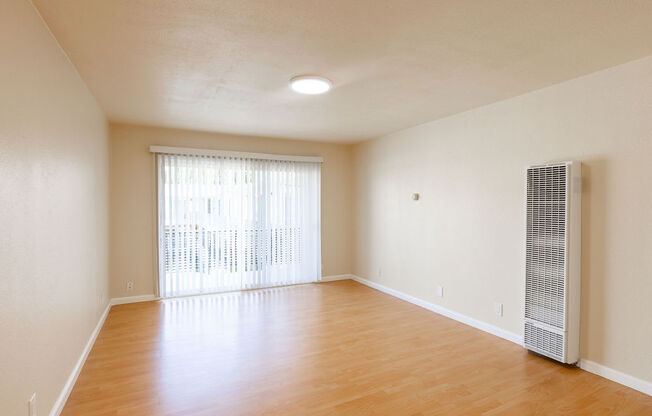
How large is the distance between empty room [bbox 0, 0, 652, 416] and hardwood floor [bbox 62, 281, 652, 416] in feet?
0.08

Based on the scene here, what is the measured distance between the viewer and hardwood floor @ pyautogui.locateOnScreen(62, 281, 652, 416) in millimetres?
2344

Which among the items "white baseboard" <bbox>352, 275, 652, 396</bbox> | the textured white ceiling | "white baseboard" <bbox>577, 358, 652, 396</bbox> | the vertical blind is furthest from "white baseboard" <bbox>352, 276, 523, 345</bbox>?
the textured white ceiling

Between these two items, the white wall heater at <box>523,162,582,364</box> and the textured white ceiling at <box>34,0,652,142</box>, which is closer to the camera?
the textured white ceiling at <box>34,0,652,142</box>

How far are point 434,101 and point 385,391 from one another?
2.85 metres

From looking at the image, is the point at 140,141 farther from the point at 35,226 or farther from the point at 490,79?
the point at 490,79

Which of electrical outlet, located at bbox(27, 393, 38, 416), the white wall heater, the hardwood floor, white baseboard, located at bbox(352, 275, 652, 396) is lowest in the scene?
the hardwood floor

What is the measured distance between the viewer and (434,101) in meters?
3.62

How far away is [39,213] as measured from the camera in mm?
1947

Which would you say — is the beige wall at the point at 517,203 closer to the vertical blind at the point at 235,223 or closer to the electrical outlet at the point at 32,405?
the vertical blind at the point at 235,223

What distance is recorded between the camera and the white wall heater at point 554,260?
2832mm

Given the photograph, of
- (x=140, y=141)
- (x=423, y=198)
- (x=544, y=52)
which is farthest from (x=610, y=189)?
(x=140, y=141)

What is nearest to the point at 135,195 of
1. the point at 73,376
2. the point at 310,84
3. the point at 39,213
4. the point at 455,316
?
the point at 73,376

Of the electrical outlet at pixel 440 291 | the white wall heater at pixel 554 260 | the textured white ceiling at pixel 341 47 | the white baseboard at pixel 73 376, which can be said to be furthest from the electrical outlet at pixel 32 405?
the electrical outlet at pixel 440 291

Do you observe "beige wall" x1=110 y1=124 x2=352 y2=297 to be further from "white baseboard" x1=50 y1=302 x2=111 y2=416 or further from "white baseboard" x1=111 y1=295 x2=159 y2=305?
"white baseboard" x1=50 y1=302 x2=111 y2=416
